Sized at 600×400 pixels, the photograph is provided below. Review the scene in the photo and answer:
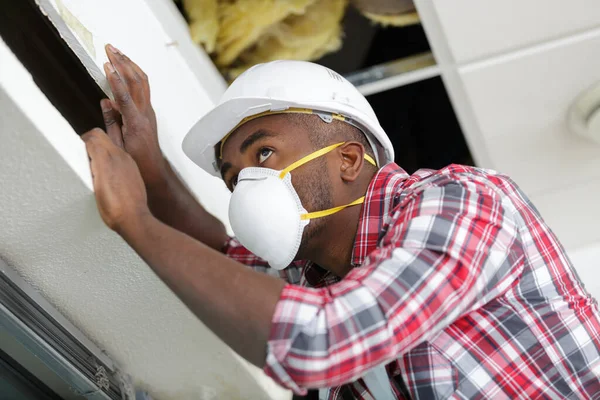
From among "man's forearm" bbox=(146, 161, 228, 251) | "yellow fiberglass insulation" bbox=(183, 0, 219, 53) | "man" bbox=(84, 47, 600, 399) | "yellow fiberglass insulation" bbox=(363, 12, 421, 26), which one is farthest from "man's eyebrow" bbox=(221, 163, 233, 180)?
"yellow fiberglass insulation" bbox=(363, 12, 421, 26)

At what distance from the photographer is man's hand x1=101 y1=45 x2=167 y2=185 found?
122cm

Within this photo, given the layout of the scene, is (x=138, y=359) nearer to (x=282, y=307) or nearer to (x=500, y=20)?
(x=282, y=307)

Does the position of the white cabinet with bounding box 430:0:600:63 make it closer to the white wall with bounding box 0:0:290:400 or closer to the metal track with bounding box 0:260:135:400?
the white wall with bounding box 0:0:290:400

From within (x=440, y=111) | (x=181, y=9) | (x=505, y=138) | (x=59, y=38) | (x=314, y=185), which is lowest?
(x=505, y=138)

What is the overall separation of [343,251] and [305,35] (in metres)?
0.72

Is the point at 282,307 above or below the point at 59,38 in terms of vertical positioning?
below

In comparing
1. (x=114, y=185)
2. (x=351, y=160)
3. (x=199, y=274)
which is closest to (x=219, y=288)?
(x=199, y=274)

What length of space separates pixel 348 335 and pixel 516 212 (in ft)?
1.35

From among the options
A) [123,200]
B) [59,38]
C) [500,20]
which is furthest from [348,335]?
[500,20]

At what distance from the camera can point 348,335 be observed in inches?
34.4

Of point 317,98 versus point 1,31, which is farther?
point 317,98

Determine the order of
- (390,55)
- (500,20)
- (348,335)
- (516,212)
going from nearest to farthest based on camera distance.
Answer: (348,335) < (516,212) < (500,20) < (390,55)

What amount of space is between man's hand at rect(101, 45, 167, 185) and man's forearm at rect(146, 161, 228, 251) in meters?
0.03

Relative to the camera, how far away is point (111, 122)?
4.09 feet
